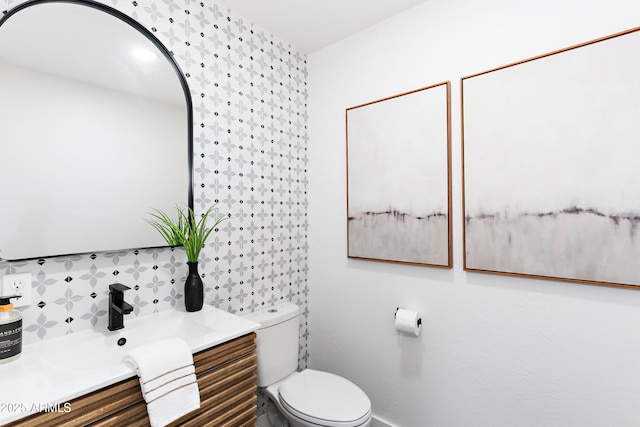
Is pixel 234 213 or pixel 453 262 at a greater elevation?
pixel 234 213

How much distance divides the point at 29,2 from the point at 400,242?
72.4 inches

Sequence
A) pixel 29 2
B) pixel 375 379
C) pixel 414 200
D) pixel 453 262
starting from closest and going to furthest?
pixel 29 2 < pixel 453 262 < pixel 414 200 < pixel 375 379

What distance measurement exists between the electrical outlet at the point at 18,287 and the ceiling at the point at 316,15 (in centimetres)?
153

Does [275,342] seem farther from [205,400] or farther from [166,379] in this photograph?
[166,379]

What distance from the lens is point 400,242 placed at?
177cm

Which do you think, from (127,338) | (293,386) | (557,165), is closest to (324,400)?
(293,386)

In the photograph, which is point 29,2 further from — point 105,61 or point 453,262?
point 453,262

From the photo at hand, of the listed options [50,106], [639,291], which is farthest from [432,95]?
[50,106]

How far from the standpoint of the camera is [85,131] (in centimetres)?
128

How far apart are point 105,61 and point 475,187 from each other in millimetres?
1699

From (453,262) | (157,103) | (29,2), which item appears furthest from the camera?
(453,262)

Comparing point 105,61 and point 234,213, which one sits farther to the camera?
point 234,213

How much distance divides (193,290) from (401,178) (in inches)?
46.6

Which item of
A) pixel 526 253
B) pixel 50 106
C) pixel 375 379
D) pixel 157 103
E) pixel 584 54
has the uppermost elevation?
pixel 584 54
